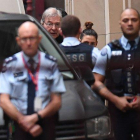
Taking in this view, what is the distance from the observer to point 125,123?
5418 millimetres

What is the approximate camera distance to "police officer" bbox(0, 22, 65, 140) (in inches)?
187

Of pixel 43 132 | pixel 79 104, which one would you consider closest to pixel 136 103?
pixel 79 104

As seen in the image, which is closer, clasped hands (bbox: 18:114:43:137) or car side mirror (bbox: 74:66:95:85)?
clasped hands (bbox: 18:114:43:137)

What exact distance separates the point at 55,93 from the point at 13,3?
4.18 meters

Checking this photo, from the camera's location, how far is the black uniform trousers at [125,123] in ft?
17.7

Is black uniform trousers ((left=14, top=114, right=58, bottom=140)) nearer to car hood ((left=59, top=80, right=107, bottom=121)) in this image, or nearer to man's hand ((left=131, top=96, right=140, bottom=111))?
car hood ((left=59, top=80, right=107, bottom=121))

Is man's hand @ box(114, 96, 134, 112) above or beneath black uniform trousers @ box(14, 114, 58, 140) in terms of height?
above

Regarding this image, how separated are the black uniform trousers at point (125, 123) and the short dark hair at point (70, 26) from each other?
50.3 inches

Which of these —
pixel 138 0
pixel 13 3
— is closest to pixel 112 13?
pixel 138 0

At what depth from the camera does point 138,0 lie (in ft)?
43.7

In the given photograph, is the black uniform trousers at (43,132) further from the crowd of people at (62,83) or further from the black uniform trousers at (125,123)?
the black uniform trousers at (125,123)

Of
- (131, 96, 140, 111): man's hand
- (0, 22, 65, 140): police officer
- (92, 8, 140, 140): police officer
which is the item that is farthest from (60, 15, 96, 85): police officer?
(0, 22, 65, 140): police officer

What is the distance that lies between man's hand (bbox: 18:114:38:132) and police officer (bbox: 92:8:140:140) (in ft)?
3.09

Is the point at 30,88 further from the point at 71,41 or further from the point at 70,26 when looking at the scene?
the point at 70,26
